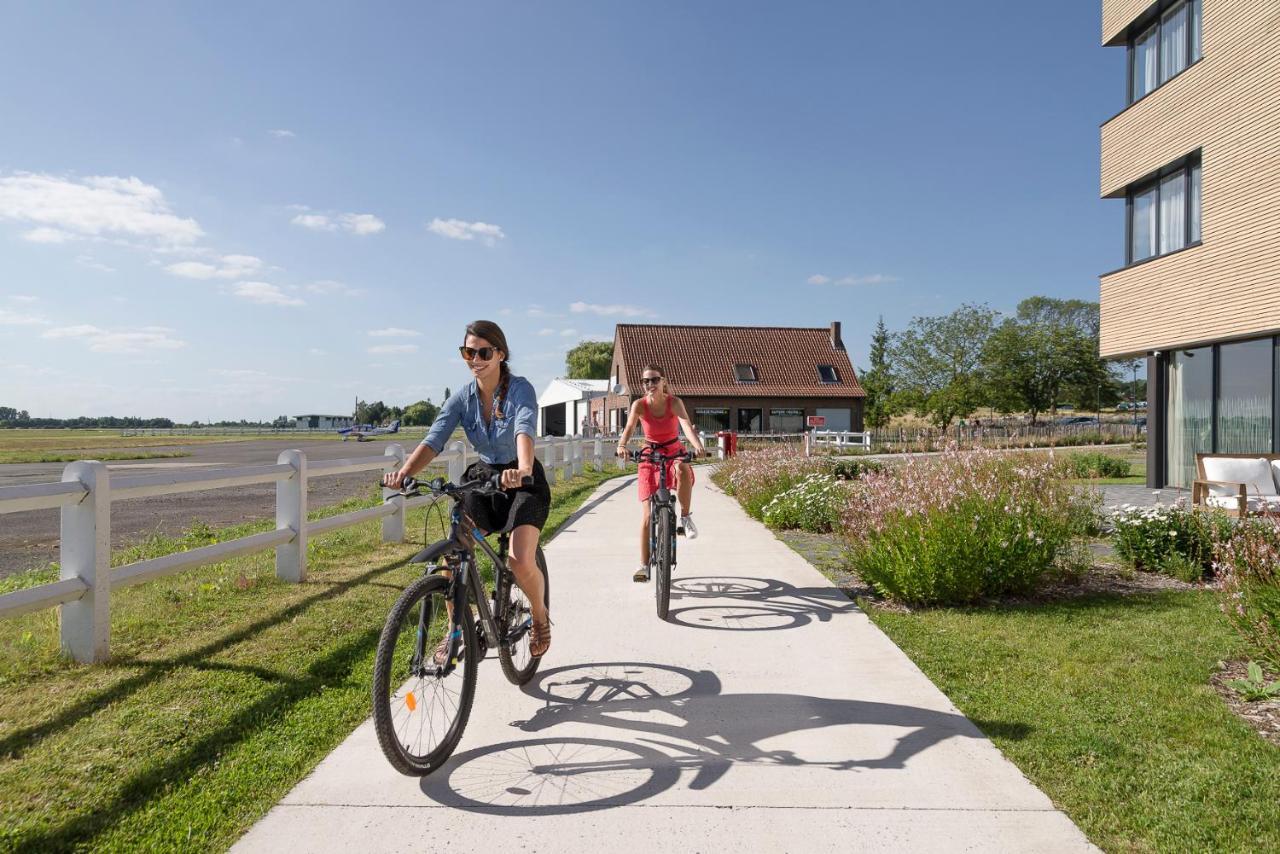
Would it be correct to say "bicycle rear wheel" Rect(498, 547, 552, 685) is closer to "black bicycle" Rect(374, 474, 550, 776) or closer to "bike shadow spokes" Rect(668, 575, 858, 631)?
"black bicycle" Rect(374, 474, 550, 776)

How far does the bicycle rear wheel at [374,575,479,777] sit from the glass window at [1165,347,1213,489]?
51.1 ft

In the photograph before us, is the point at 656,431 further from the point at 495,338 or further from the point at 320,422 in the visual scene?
the point at 320,422

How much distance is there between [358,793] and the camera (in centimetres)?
335

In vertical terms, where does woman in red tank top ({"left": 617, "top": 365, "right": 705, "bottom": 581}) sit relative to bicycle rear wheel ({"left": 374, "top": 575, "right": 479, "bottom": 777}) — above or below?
above

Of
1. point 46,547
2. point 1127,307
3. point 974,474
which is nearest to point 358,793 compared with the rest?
point 974,474

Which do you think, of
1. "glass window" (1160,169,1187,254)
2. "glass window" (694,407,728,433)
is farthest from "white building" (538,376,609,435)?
"glass window" (1160,169,1187,254)

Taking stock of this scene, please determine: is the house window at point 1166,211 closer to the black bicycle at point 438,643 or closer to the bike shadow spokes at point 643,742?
the bike shadow spokes at point 643,742

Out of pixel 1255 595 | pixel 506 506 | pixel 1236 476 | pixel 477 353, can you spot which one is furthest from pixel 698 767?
pixel 1236 476

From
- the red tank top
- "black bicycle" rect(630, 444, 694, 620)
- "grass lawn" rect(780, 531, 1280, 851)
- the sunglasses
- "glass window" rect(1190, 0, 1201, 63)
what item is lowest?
"grass lawn" rect(780, 531, 1280, 851)

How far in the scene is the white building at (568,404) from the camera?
205 ft

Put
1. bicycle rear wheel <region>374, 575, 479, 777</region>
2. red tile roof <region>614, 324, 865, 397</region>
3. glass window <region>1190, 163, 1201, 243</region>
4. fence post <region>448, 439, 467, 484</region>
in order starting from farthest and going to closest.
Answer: red tile roof <region>614, 324, 865, 397</region> → glass window <region>1190, 163, 1201, 243</region> → fence post <region>448, 439, 467, 484</region> → bicycle rear wheel <region>374, 575, 479, 777</region>

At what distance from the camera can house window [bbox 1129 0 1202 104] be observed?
15.4 metres

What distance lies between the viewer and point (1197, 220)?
49.9ft

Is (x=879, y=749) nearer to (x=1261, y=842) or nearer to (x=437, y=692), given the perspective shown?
(x=1261, y=842)
